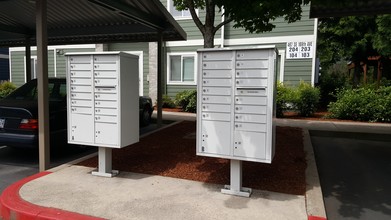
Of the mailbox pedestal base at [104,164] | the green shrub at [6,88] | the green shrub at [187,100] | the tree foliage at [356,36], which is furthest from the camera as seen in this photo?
the green shrub at [6,88]

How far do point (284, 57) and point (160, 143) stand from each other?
8554 millimetres

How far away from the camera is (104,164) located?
5285 millimetres

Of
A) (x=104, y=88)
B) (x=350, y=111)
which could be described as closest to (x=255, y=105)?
(x=104, y=88)

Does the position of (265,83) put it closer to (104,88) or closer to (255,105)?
(255,105)

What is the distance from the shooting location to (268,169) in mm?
5559

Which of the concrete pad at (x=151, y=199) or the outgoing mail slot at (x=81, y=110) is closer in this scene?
the concrete pad at (x=151, y=199)

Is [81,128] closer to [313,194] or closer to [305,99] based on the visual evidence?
[313,194]

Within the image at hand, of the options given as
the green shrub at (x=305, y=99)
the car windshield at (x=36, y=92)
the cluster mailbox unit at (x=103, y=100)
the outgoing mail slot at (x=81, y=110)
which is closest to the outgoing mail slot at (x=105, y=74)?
the cluster mailbox unit at (x=103, y=100)

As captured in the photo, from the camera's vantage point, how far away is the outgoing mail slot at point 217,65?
4328mm

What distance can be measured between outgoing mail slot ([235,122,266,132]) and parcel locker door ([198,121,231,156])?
0.13 metres

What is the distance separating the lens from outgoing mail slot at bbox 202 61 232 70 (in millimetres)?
4328

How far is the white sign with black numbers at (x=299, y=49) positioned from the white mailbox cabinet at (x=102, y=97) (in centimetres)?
997

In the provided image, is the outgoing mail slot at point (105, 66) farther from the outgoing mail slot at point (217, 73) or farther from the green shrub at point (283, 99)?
the green shrub at point (283, 99)

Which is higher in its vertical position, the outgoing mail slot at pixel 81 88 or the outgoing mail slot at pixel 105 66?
the outgoing mail slot at pixel 105 66
